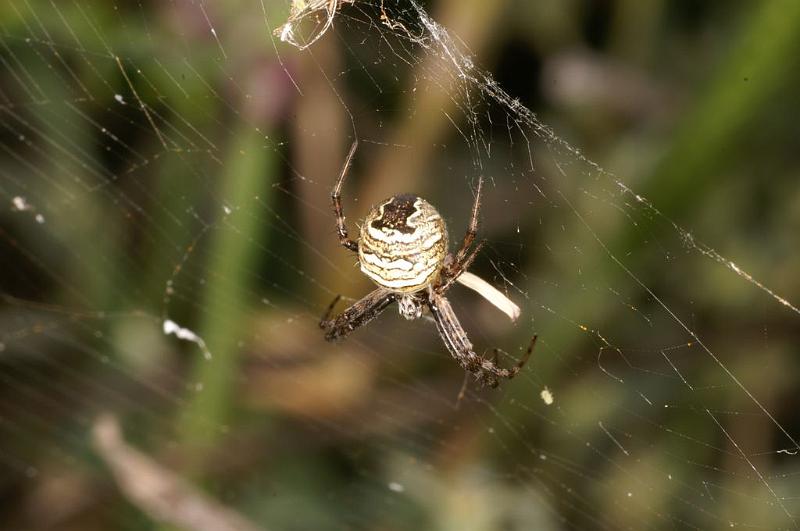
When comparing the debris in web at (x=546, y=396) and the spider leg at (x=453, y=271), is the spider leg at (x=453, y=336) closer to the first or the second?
the spider leg at (x=453, y=271)

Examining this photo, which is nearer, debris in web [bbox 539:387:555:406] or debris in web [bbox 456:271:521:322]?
debris in web [bbox 456:271:521:322]

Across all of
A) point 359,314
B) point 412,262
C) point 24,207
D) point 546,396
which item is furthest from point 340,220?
point 24,207

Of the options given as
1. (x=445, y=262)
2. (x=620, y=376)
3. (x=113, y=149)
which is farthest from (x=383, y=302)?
(x=113, y=149)

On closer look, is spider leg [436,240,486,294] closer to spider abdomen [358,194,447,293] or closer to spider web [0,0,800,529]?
spider abdomen [358,194,447,293]

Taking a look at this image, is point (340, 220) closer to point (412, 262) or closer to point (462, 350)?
point (412, 262)

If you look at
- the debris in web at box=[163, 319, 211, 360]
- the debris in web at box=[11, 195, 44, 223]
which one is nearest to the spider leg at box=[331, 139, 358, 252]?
the debris in web at box=[163, 319, 211, 360]
